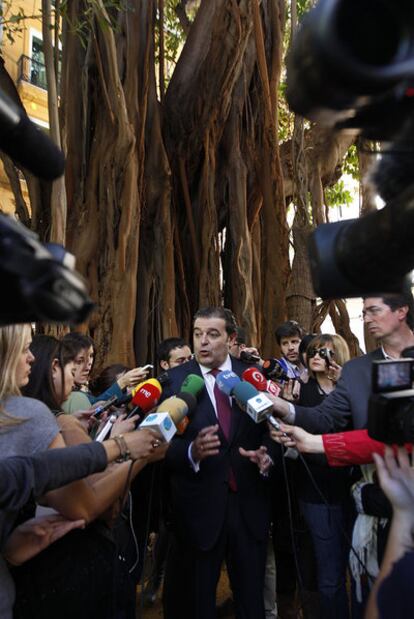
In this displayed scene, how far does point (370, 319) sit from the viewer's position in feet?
7.88

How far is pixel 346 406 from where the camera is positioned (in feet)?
8.07

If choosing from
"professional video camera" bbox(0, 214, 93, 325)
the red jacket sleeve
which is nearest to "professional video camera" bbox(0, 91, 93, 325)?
"professional video camera" bbox(0, 214, 93, 325)

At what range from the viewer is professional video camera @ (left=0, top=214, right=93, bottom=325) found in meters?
0.65

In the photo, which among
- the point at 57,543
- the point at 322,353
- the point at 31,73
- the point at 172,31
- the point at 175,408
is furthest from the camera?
the point at 31,73

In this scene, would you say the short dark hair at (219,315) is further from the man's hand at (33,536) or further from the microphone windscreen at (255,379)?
the man's hand at (33,536)

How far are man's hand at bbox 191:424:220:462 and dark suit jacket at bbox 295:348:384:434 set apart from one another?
0.38m

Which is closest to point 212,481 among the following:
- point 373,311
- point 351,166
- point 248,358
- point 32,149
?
point 248,358

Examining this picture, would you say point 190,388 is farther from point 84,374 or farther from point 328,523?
point 328,523

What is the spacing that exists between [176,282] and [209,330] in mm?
2950

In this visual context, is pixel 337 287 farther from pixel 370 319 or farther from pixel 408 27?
pixel 370 319

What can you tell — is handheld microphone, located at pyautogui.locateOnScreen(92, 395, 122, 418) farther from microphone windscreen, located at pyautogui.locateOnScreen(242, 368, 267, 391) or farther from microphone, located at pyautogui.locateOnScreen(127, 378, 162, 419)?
microphone windscreen, located at pyautogui.locateOnScreen(242, 368, 267, 391)

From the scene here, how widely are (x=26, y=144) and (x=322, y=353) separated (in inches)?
98.3

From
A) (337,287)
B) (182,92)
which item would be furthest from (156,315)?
(337,287)

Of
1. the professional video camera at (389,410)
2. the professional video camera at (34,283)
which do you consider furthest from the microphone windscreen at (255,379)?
the professional video camera at (34,283)
